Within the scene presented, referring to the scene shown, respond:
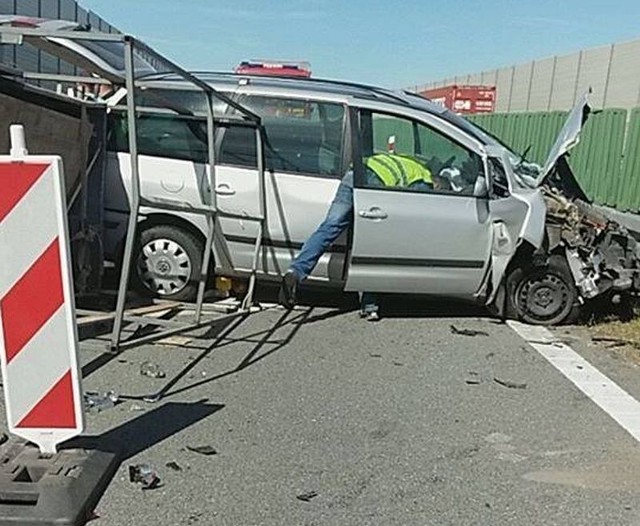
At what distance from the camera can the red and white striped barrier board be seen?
3.54 meters

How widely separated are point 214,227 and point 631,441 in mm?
3872

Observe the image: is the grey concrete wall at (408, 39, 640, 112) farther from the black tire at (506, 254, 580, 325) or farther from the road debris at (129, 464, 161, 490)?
the road debris at (129, 464, 161, 490)

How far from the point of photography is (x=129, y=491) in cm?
→ 383

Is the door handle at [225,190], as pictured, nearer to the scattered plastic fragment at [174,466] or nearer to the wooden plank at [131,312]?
the wooden plank at [131,312]

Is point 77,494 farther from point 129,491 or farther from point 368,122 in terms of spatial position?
point 368,122

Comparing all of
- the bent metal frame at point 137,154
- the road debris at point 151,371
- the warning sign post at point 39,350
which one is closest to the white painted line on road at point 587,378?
the bent metal frame at point 137,154

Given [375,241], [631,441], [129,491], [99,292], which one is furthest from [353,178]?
[129,491]

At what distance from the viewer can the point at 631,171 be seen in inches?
588

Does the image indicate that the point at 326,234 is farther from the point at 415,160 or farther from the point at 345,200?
the point at 415,160

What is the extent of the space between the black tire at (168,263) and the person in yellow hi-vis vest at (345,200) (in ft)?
2.87

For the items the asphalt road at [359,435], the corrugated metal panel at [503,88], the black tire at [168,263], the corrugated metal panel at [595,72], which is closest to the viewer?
the asphalt road at [359,435]

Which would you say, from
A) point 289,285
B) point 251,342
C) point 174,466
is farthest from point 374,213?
point 174,466

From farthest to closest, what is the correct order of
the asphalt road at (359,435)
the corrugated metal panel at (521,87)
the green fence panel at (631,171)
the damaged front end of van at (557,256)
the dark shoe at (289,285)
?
the corrugated metal panel at (521,87)
the green fence panel at (631,171)
the damaged front end of van at (557,256)
the dark shoe at (289,285)
the asphalt road at (359,435)

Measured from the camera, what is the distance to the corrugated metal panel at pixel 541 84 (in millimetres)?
26995
